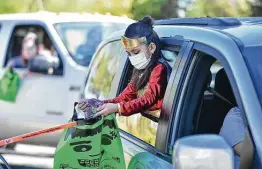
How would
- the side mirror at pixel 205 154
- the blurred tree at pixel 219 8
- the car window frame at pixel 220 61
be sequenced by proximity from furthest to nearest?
the blurred tree at pixel 219 8
the car window frame at pixel 220 61
the side mirror at pixel 205 154

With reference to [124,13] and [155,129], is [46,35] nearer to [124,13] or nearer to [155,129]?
[155,129]

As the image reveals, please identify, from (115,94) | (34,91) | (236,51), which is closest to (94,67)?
(115,94)

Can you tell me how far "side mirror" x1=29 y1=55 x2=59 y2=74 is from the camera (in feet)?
29.5

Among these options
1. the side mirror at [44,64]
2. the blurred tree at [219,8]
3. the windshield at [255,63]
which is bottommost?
the blurred tree at [219,8]

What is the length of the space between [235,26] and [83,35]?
5866 millimetres

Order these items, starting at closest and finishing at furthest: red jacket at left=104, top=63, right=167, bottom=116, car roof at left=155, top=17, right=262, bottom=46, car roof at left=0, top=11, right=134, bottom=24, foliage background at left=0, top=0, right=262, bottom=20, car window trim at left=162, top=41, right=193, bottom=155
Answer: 1. car roof at left=155, top=17, right=262, bottom=46
2. car window trim at left=162, top=41, right=193, bottom=155
3. red jacket at left=104, top=63, right=167, bottom=116
4. car roof at left=0, top=11, right=134, bottom=24
5. foliage background at left=0, top=0, right=262, bottom=20

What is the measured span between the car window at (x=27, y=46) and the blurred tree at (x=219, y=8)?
10458 mm

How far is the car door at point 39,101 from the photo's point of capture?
8.91 m

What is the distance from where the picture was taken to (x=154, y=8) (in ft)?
67.0

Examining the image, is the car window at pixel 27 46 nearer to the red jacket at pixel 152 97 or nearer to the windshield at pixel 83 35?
the windshield at pixel 83 35

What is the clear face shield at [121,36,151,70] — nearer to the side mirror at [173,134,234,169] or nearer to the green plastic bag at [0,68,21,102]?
the side mirror at [173,134,234,169]

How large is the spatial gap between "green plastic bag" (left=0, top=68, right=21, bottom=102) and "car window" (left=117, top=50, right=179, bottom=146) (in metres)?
4.77

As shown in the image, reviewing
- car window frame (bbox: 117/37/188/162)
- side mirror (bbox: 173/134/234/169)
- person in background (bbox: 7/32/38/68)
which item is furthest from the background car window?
person in background (bbox: 7/32/38/68)

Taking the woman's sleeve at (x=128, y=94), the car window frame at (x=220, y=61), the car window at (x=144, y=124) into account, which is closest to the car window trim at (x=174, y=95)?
the car window frame at (x=220, y=61)
